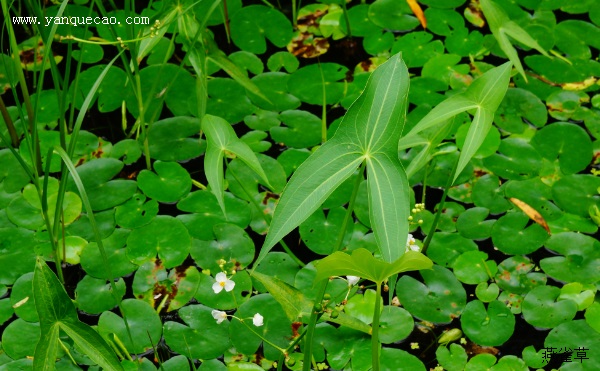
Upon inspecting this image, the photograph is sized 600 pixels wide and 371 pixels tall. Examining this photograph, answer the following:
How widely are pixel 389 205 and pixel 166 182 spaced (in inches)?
39.5

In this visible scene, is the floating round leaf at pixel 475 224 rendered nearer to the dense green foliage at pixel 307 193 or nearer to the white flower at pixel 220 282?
the dense green foliage at pixel 307 193

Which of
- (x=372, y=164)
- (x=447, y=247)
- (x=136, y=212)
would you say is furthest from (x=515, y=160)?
(x=136, y=212)

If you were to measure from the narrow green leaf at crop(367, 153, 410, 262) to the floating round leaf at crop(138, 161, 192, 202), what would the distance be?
893 mm

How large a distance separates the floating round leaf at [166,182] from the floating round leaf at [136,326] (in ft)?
1.24

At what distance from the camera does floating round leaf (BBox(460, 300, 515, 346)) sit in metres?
2.03

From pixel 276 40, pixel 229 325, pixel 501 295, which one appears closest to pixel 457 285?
pixel 501 295

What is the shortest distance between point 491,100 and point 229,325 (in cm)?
88

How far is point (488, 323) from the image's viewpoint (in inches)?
81.4

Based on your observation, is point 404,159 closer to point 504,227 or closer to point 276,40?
point 504,227

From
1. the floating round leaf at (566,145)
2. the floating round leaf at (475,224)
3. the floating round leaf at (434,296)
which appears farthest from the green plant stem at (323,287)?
the floating round leaf at (566,145)

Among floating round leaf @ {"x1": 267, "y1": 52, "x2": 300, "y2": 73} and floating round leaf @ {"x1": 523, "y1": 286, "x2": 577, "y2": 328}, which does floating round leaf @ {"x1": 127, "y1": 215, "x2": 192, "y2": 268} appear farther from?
floating round leaf @ {"x1": 523, "y1": 286, "x2": 577, "y2": 328}

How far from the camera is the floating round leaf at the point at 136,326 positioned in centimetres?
201

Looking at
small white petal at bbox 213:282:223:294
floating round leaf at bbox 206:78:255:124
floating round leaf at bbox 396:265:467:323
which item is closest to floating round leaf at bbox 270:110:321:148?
floating round leaf at bbox 206:78:255:124

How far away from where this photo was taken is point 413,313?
2.09 m
